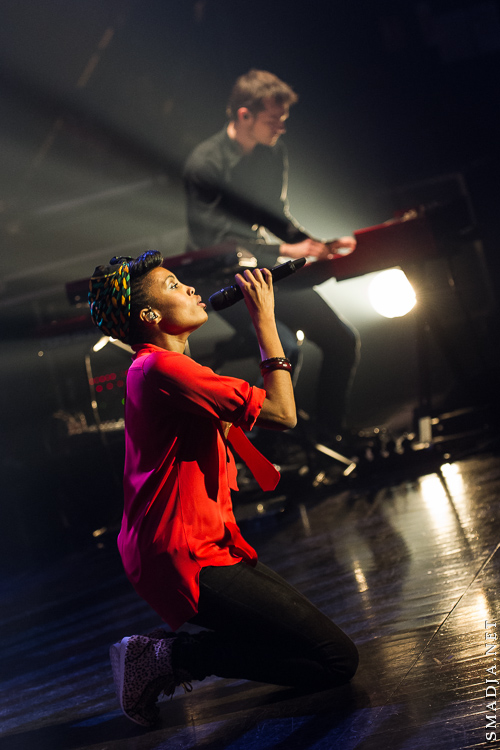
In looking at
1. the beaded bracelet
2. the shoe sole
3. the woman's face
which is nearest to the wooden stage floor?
the shoe sole

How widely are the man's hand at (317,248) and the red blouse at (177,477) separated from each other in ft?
5.85

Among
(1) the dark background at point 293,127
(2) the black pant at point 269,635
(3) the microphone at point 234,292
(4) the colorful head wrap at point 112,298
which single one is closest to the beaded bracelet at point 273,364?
(3) the microphone at point 234,292

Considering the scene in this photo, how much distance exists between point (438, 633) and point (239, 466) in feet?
7.81

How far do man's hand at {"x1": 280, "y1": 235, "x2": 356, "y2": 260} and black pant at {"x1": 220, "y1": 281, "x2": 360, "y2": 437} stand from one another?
26 cm

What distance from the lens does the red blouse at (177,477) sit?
4.49ft

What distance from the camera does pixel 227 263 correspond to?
2.92 metres

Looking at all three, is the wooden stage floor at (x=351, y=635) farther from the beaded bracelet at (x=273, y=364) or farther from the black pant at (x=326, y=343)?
the beaded bracelet at (x=273, y=364)

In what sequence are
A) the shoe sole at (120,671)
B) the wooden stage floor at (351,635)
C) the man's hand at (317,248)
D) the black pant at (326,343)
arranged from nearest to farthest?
the wooden stage floor at (351,635), the shoe sole at (120,671), the man's hand at (317,248), the black pant at (326,343)

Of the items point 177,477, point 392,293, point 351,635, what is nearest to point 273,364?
point 177,477

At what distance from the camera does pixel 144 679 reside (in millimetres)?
1461

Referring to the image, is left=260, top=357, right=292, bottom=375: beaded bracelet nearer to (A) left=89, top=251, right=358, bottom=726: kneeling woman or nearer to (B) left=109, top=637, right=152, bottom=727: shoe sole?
(A) left=89, top=251, right=358, bottom=726: kneeling woman

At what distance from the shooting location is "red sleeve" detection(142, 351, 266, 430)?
1359 millimetres

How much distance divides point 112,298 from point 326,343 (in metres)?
2.18

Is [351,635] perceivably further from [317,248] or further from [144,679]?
[317,248]
